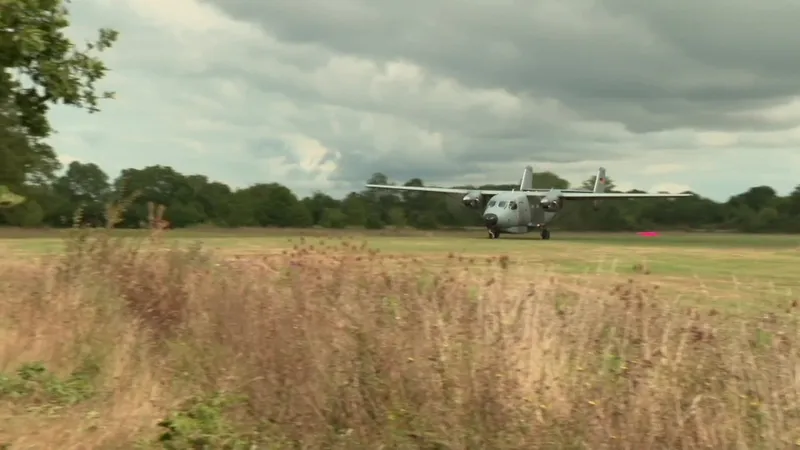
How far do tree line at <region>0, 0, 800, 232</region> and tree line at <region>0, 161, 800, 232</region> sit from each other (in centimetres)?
7

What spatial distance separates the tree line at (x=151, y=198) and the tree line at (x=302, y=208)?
0.07 metres

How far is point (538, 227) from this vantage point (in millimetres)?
49219

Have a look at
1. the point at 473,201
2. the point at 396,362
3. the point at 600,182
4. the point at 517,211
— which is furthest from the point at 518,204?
the point at 396,362

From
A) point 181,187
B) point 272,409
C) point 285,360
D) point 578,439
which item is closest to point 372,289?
point 285,360

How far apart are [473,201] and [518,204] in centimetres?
771

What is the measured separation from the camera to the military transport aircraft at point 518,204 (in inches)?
1769

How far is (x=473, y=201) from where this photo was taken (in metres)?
53.6

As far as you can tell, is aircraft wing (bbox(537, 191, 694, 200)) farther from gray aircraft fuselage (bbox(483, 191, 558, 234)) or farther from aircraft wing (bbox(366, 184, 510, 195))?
aircraft wing (bbox(366, 184, 510, 195))

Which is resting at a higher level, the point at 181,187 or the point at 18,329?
the point at 181,187

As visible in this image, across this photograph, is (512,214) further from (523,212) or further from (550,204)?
(550,204)

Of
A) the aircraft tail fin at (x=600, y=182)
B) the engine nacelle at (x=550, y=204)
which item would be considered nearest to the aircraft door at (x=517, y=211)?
the engine nacelle at (x=550, y=204)

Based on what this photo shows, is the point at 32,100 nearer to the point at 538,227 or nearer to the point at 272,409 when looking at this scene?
the point at 272,409

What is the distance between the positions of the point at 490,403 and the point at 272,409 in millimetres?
1698

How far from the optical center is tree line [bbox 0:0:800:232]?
9766mm
